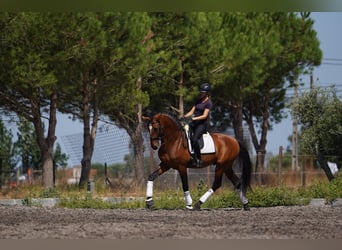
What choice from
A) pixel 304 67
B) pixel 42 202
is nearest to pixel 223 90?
pixel 304 67

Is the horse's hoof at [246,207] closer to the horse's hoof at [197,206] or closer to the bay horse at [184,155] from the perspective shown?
the bay horse at [184,155]

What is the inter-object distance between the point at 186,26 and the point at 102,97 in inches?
158

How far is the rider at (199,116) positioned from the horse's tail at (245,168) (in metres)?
0.78

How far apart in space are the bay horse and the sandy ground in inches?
22.5

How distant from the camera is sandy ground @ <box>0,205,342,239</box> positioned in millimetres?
9719

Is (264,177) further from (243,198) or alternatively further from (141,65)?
(243,198)

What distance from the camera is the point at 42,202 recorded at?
17.1 metres

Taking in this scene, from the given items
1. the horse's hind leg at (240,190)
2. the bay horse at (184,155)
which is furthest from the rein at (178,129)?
the horse's hind leg at (240,190)

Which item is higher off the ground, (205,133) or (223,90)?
(223,90)

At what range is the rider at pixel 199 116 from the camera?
14.3 meters

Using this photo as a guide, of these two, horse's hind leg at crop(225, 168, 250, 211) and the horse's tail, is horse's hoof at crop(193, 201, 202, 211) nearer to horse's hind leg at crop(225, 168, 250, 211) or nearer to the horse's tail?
horse's hind leg at crop(225, 168, 250, 211)

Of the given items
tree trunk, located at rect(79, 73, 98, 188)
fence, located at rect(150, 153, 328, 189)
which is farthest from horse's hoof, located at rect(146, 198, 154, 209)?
tree trunk, located at rect(79, 73, 98, 188)

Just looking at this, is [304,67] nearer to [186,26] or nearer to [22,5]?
[186,26]

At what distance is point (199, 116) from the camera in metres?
14.5
